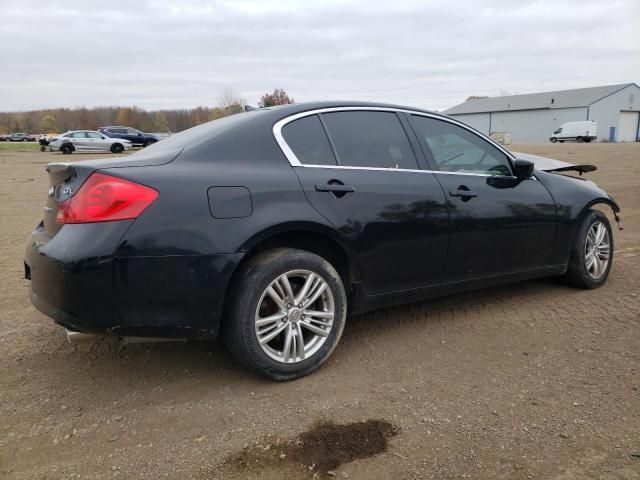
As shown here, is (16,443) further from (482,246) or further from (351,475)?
(482,246)

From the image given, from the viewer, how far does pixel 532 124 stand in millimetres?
77500

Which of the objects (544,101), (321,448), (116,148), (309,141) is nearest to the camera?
(321,448)

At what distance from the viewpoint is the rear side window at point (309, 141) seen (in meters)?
3.26

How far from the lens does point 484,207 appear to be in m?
3.86

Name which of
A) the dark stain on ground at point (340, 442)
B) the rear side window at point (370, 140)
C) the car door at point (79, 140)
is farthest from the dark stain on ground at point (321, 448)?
the car door at point (79, 140)

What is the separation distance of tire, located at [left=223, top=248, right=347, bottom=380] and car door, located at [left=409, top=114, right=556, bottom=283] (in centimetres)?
100

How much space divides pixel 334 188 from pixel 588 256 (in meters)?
2.70

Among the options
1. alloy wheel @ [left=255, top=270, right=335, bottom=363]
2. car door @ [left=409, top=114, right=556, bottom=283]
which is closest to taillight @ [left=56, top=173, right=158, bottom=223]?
alloy wheel @ [left=255, top=270, right=335, bottom=363]

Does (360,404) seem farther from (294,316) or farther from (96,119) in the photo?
(96,119)

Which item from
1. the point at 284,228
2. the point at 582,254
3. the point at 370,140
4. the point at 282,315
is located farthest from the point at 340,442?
the point at 582,254

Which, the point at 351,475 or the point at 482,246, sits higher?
the point at 482,246

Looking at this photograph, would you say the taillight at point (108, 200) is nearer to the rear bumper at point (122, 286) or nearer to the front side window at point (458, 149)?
the rear bumper at point (122, 286)

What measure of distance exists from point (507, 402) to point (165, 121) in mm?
82127

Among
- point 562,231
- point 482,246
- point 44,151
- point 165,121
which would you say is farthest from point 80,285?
point 165,121
